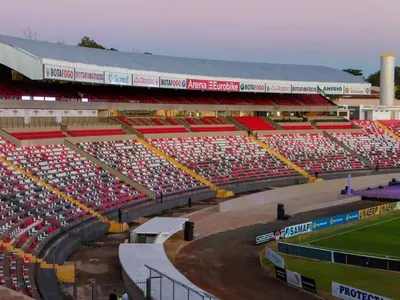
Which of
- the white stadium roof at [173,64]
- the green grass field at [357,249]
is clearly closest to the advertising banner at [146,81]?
the white stadium roof at [173,64]

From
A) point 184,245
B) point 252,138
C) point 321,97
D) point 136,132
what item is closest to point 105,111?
point 136,132

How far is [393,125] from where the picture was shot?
253 ft

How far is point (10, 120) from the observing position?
4572 cm

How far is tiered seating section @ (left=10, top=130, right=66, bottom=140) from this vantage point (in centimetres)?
4422

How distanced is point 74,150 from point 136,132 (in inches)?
395

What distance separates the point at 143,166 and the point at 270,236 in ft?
53.9

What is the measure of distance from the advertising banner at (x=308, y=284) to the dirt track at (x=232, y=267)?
418 mm

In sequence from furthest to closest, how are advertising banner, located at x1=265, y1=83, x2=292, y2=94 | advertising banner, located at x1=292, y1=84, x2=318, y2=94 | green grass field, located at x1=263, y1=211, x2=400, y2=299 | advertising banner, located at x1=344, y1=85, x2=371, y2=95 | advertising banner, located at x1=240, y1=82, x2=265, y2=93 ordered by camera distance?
advertising banner, located at x1=344, y1=85, x2=371, y2=95 < advertising banner, located at x1=292, y1=84, x2=318, y2=94 < advertising banner, located at x1=265, y1=83, x2=292, y2=94 < advertising banner, located at x1=240, y1=82, x2=265, y2=93 < green grass field, located at x1=263, y1=211, x2=400, y2=299

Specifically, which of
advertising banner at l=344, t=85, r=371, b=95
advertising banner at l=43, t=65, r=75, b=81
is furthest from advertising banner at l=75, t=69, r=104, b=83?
advertising banner at l=344, t=85, r=371, b=95

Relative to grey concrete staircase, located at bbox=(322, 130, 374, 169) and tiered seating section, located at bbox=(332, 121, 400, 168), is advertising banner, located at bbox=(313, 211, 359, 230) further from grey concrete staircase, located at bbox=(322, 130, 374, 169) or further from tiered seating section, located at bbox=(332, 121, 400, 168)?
tiered seating section, located at bbox=(332, 121, 400, 168)

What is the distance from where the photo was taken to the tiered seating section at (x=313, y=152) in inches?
2422

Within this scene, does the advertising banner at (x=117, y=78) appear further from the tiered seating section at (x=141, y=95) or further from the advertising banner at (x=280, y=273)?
the advertising banner at (x=280, y=273)

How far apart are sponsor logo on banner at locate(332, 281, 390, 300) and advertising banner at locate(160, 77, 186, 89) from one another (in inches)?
1362

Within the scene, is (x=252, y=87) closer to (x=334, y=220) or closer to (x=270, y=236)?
(x=334, y=220)
